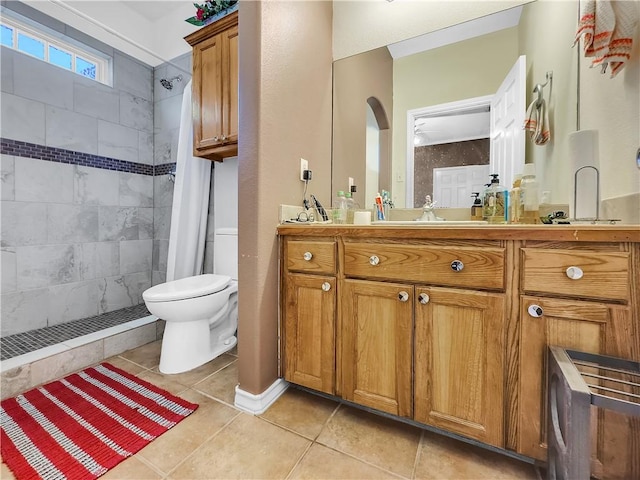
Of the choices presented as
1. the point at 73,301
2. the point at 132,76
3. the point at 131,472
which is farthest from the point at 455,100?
the point at 73,301

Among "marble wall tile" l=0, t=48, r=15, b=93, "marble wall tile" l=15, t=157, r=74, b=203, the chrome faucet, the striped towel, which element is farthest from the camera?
"marble wall tile" l=15, t=157, r=74, b=203

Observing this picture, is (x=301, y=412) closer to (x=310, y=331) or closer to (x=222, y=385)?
(x=310, y=331)

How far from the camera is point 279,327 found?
4.36ft

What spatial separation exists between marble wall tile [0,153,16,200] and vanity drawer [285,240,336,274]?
2.06 metres

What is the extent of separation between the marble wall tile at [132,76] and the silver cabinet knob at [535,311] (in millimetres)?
3255

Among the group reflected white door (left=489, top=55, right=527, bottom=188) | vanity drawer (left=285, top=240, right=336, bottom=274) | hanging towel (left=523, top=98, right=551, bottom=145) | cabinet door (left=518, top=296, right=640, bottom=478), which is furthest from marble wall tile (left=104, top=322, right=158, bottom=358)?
hanging towel (left=523, top=98, right=551, bottom=145)

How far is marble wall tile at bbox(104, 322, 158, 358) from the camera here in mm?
1732

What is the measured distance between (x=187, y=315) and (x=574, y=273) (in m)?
1.66

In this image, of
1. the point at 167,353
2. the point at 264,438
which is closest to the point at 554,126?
the point at 264,438

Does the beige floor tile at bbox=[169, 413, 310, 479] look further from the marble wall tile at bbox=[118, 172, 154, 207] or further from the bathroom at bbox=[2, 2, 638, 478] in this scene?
the marble wall tile at bbox=[118, 172, 154, 207]

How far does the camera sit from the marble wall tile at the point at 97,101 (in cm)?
220

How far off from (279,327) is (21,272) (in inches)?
78.0

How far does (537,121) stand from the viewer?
1.30m

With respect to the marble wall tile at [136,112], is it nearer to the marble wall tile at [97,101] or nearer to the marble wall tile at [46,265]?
the marble wall tile at [97,101]
